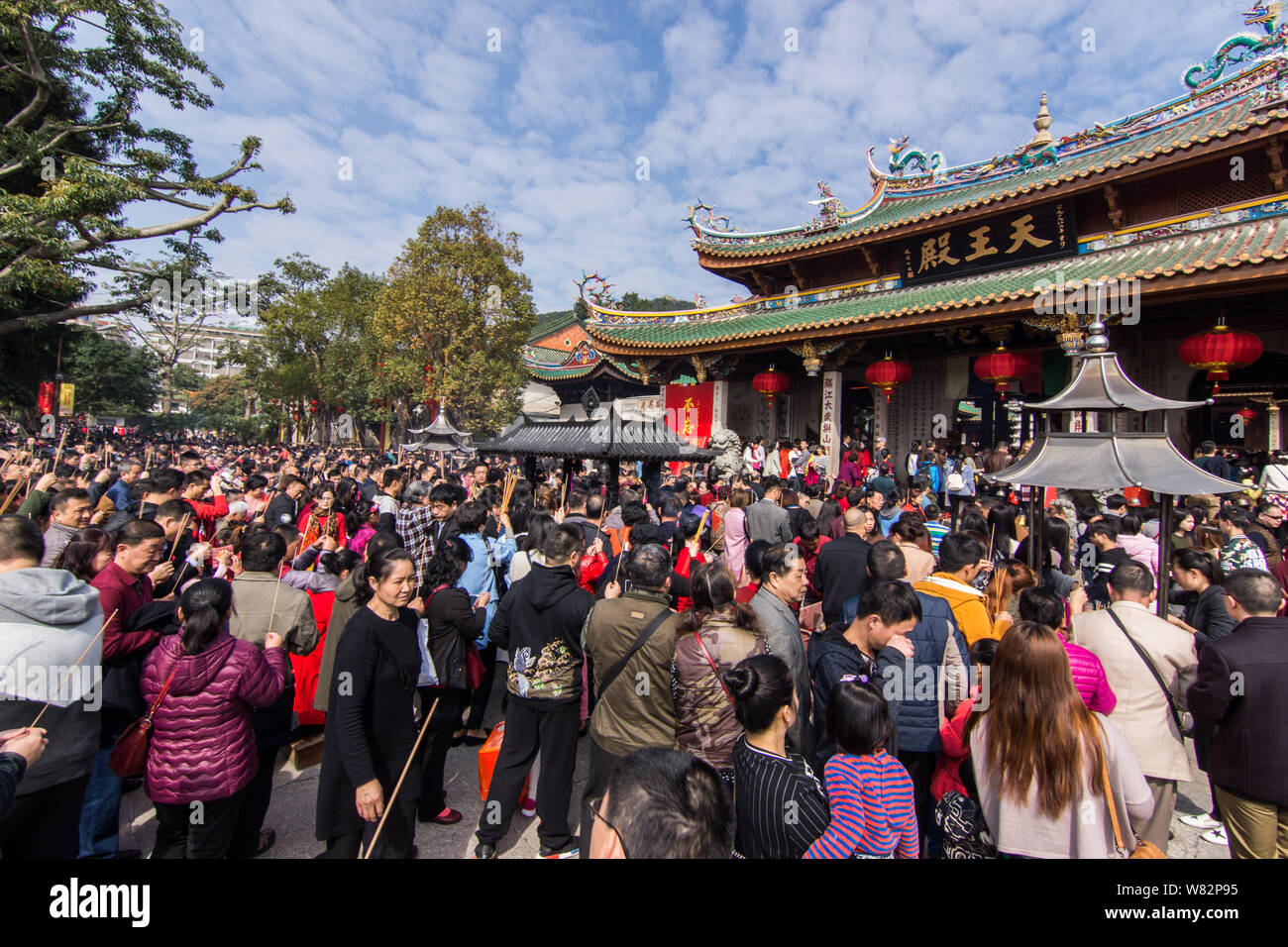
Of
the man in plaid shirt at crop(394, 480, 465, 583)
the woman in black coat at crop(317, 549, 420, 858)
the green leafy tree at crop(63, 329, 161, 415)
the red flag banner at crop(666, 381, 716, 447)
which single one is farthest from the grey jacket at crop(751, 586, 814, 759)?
the green leafy tree at crop(63, 329, 161, 415)

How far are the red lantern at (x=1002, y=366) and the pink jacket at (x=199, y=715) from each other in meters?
11.5

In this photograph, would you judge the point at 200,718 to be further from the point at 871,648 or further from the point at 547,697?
the point at 871,648

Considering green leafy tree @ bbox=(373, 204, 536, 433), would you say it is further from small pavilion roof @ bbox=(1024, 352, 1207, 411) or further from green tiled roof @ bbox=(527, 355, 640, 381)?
small pavilion roof @ bbox=(1024, 352, 1207, 411)

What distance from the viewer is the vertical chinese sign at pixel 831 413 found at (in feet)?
41.5

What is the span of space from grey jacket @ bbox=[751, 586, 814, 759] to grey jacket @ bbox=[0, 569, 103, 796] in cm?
277

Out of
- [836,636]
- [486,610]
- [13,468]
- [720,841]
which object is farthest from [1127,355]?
[13,468]

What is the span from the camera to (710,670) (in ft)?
8.53

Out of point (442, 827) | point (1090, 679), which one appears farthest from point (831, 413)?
point (442, 827)

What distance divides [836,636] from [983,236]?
1121 cm

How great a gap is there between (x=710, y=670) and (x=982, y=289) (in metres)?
9.99

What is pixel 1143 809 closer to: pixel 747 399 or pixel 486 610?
pixel 486 610

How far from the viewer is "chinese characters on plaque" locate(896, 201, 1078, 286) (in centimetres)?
1017

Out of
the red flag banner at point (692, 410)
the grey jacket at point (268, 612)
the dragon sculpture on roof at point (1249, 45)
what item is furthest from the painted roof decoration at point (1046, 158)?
the grey jacket at point (268, 612)
